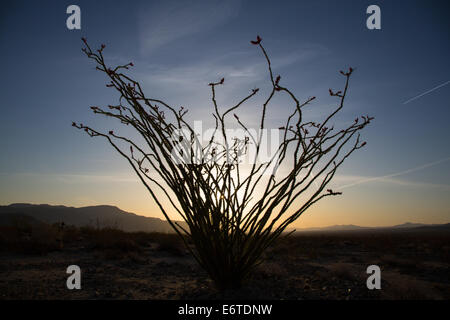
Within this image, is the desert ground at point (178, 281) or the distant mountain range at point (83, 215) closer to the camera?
the desert ground at point (178, 281)

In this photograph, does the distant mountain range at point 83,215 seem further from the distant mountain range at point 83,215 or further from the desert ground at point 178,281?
the desert ground at point 178,281

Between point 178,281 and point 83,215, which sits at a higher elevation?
point 178,281

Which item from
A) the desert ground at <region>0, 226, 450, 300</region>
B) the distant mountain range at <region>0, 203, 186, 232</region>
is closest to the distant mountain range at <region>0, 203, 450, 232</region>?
the distant mountain range at <region>0, 203, 186, 232</region>

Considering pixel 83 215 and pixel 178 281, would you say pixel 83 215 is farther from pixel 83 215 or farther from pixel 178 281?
pixel 178 281

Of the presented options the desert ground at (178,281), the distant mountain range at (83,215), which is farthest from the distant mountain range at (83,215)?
the desert ground at (178,281)

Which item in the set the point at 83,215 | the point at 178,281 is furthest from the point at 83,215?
the point at 178,281

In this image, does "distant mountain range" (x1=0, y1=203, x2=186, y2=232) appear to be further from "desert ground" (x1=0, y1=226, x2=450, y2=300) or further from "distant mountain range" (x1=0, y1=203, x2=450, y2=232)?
"desert ground" (x1=0, y1=226, x2=450, y2=300)

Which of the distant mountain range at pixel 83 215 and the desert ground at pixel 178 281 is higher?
the desert ground at pixel 178 281

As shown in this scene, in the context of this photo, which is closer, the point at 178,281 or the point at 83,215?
the point at 178,281

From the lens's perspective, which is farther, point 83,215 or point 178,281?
point 83,215
